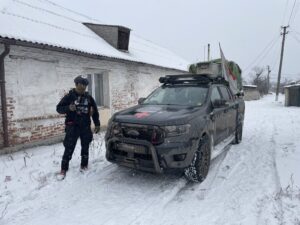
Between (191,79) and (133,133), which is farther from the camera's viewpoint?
(191,79)

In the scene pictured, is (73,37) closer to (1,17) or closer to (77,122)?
(1,17)

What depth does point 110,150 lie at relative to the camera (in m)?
4.65

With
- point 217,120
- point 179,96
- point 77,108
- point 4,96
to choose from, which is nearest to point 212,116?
point 217,120

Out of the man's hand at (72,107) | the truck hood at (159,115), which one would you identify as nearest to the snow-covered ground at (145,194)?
the truck hood at (159,115)

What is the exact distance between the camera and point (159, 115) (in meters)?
4.51

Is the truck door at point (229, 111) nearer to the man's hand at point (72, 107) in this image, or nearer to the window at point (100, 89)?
the man's hand at point (72, 107)

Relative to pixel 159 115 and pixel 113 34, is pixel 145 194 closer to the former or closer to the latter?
pixel 159 115

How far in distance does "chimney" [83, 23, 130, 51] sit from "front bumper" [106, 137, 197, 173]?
907 cm

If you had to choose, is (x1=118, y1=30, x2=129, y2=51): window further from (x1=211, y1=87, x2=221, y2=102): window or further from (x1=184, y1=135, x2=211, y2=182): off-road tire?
(x1=184, y1=135, x2=211, y2=182): off-road tire

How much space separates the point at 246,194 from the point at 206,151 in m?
0.99

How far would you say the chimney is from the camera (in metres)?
12.7

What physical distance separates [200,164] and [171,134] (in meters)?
0.86

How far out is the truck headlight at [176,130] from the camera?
4.24 m

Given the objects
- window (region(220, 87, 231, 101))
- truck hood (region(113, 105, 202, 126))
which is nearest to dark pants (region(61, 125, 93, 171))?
truck hood (region(113, 105, 202, 126))
